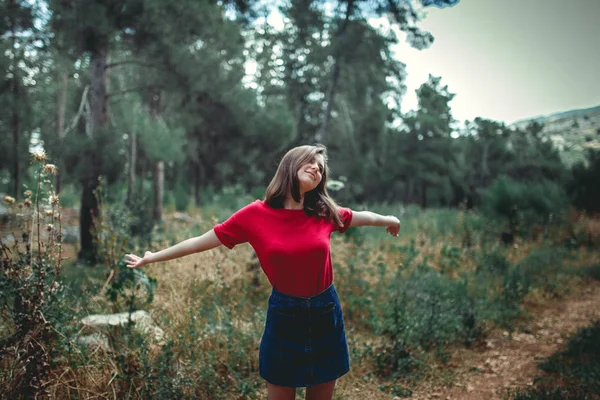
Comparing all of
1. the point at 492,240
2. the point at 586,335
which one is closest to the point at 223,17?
the point at 492,240

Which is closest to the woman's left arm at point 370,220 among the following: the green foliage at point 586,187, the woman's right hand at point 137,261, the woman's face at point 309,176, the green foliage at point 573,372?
the woman's face at point 309,176

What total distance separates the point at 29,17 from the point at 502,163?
1989 cm

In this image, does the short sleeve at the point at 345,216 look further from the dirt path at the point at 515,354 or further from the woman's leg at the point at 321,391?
the dirt path at the point at 515,354

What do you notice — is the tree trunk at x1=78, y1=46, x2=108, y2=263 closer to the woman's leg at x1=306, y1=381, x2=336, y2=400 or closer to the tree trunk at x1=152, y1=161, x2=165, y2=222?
the tree trunk at x1=152, y1=161, x2=165, y2=222

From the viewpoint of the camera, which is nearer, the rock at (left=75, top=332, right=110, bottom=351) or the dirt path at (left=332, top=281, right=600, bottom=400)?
the rock at (left=75, top=332, right=110, bottom=351)

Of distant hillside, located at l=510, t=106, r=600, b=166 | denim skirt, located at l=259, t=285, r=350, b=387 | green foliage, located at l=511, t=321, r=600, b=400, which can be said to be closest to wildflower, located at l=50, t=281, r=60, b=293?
denim skirt, located at l=259, t=285, r=350, b=387

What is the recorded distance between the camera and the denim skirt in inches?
68.4

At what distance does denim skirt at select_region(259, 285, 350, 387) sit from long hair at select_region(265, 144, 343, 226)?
1.24 ft

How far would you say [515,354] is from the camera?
3703mm

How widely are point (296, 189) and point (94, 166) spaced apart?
550 cm

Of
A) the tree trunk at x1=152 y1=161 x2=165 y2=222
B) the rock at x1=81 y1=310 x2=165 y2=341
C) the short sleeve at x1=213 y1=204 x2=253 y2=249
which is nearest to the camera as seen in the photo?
the short sleeve at x1=213 y1=204 x2=253 y2=249

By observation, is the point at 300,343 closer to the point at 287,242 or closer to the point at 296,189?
the point at 287,242

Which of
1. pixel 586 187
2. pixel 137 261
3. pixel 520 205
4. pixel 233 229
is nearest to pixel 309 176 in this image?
pixel 233 229

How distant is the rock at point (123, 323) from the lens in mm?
2846
